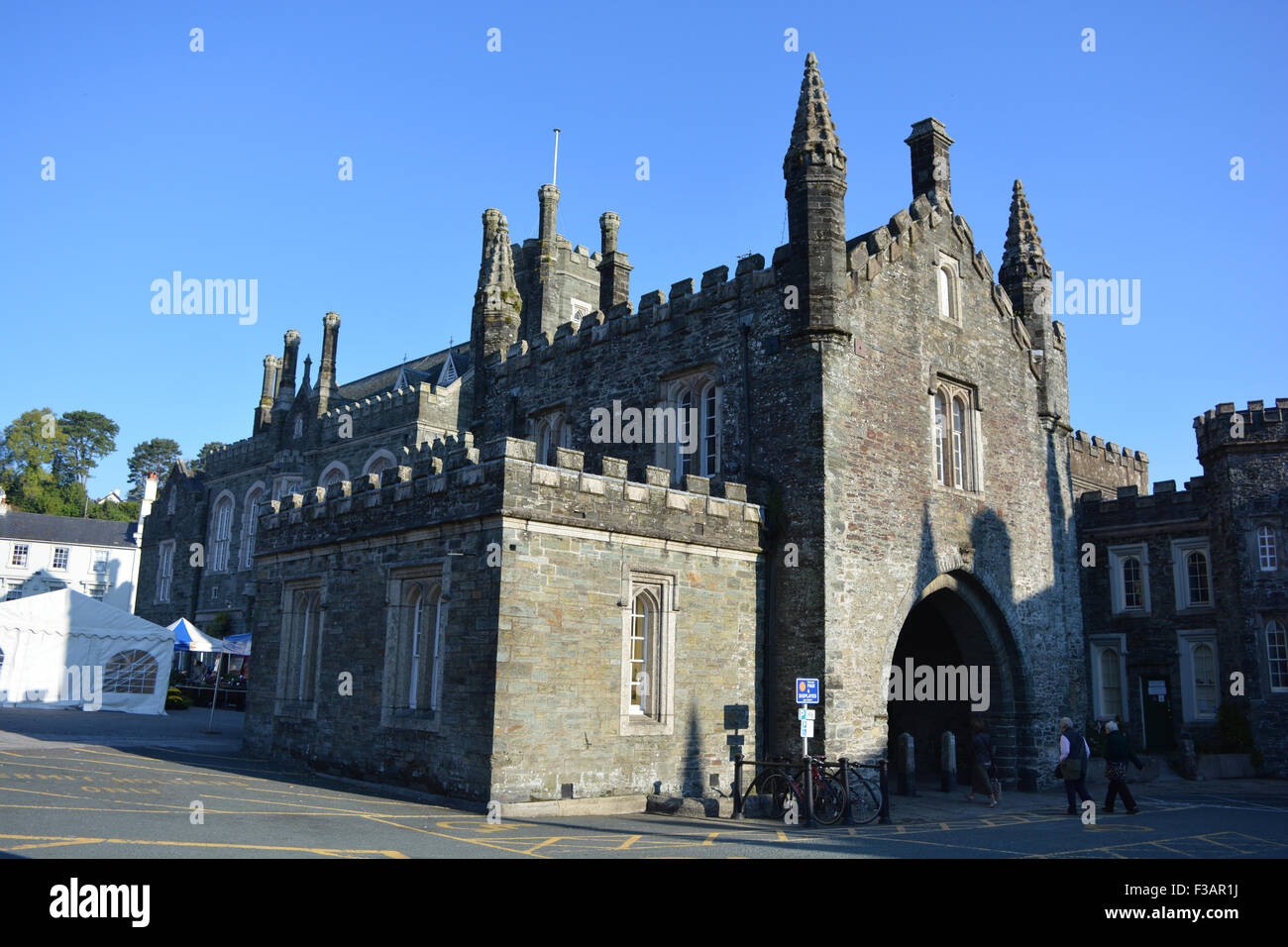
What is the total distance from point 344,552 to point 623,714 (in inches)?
274

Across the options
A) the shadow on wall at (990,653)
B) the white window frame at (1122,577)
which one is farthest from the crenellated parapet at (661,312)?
the white window frame at (1122,577)

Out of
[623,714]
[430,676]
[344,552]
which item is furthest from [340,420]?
[623,714]

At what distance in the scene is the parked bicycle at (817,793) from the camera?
51.6 feet

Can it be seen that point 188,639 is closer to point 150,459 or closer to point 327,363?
point 327,363

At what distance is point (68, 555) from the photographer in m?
62.8

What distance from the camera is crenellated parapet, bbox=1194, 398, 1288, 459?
90.9 feet

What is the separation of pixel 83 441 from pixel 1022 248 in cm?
8224

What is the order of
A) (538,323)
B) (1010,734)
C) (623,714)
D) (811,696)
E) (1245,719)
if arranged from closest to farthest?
(811,696) < (623,714) < (1010,734) < (1245,719) < (538,323)

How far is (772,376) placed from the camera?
19391 millimetres

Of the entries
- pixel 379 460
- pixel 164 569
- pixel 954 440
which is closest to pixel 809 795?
pixel 954 440

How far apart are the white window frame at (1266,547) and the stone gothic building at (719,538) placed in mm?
7367

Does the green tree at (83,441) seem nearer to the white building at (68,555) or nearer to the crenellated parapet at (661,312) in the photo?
the white building at (68,555)
